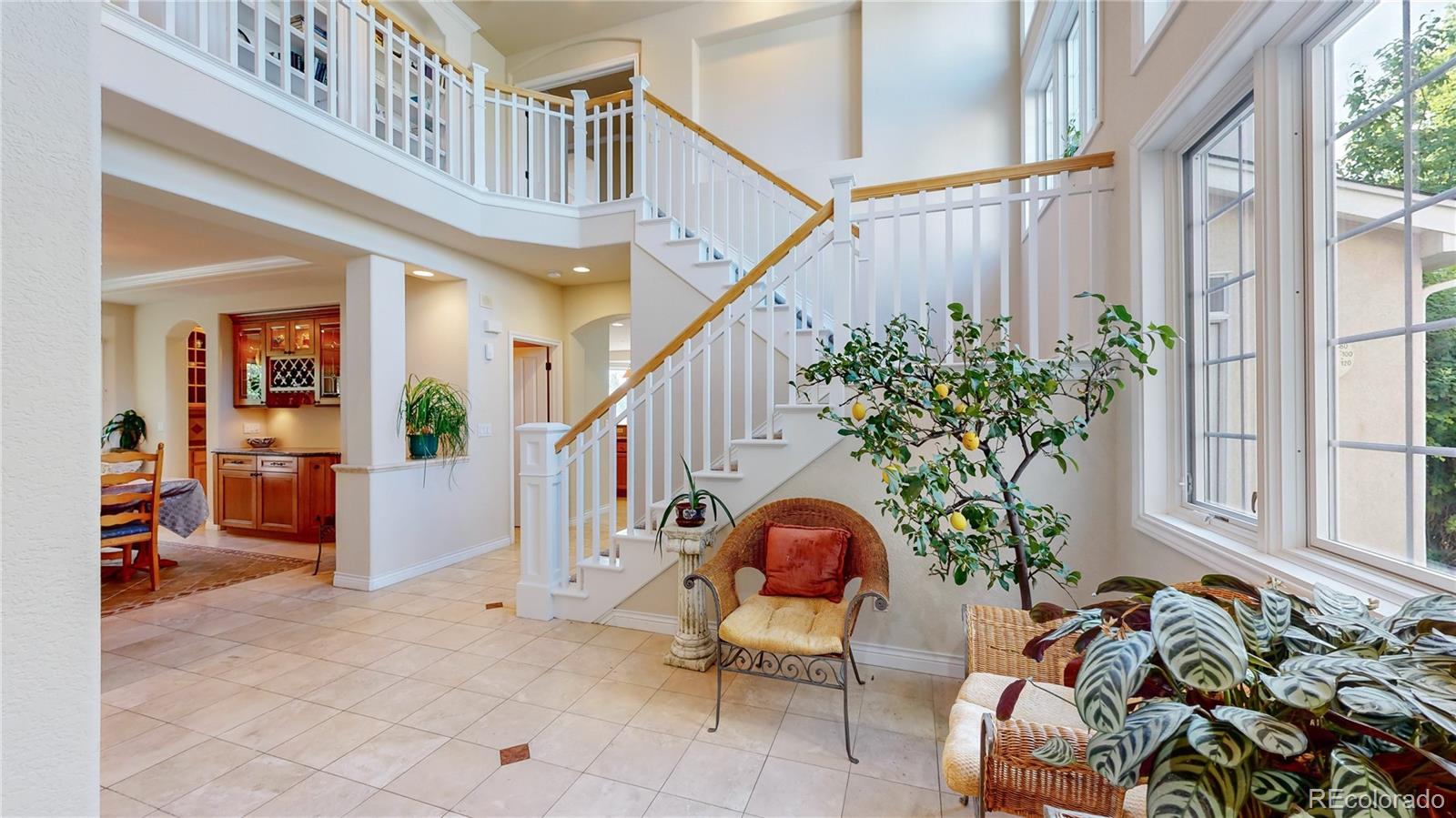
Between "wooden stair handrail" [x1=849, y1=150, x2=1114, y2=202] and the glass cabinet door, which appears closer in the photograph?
"wooden stair handrail" [x1=849, y1=150, x2=1114, y2=202]

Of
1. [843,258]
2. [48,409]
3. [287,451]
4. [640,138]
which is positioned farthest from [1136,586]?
[287,451]

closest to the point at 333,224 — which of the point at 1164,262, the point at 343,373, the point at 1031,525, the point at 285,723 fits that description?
the point at 343,373

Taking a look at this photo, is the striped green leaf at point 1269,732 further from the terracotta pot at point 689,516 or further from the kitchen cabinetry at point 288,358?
the kitchen cabinetry at point 288,358

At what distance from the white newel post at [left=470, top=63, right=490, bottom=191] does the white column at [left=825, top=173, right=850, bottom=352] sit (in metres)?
2.88

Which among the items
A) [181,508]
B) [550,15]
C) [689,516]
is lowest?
[181,508]

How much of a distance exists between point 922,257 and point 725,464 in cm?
140

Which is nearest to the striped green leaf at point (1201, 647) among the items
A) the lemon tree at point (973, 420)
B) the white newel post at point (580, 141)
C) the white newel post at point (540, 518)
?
the lemon tree at point (973, 420)

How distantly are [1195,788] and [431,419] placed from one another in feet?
14.8

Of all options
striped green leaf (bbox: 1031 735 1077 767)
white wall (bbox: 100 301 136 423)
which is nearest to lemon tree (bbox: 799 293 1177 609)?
striped green leaf (bbox: 1031 735 1077 767)

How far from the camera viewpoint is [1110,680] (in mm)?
628

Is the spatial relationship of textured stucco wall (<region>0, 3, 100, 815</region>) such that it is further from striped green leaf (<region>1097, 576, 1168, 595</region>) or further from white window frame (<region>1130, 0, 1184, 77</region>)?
white window frame (<region>1130, 0, 1184, 77</region>)

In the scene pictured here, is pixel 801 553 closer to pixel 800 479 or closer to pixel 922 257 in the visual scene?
pixel 800 479

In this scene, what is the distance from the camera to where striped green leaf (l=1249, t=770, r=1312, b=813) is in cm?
59

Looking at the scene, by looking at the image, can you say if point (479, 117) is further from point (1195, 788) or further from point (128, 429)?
point (128, 429)
